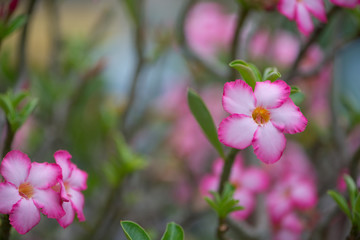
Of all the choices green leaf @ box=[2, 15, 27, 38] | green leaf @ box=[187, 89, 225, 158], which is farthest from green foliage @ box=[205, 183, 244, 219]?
green leaf @ box=[2, 15, 27, 38]

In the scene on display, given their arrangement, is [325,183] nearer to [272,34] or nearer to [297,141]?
[297,141]

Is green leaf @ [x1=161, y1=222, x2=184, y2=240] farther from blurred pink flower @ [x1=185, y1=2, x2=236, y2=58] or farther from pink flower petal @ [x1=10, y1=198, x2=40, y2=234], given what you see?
blurred pink flower @ [x1=185, y1=2, x2=236, y2=58]

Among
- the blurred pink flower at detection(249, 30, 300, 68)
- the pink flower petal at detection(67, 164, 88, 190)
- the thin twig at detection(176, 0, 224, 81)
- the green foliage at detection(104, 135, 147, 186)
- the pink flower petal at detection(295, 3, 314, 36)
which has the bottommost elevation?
the pink flower petal at detection(67, 164, 88, 190)

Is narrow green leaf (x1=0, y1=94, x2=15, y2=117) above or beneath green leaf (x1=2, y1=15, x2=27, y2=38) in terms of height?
beneath

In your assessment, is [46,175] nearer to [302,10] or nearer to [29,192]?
[29,192]

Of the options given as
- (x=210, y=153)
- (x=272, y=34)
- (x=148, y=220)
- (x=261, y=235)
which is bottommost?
(x=261, y=235)

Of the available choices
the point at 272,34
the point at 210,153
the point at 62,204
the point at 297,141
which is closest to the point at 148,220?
the point at 210,153

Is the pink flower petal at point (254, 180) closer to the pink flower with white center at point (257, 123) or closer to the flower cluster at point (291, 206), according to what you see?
the flower cluster at point (291, 206)
